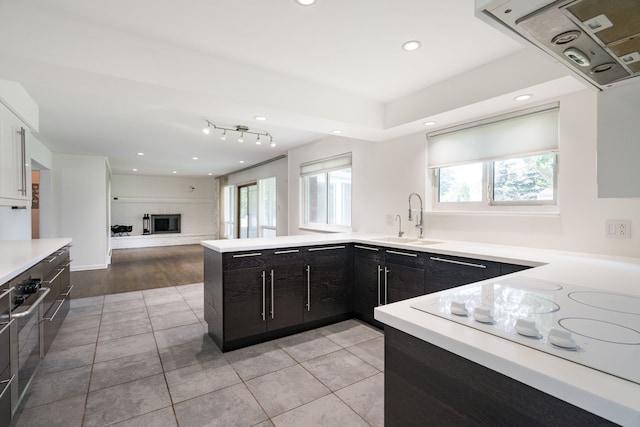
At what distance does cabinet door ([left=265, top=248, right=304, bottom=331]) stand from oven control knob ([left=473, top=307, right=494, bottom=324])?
2139 mm

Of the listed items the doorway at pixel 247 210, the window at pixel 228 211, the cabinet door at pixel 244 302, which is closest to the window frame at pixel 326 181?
the cabinet door at pixel 244 302

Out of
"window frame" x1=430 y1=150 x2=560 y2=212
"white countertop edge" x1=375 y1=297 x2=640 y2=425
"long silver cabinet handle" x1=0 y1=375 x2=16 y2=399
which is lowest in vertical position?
"long silver cabinet handle" x1=0 y1=375 x2=16 y2=399

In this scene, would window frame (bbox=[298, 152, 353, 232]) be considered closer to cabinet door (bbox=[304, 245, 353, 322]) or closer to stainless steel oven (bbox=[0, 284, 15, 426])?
cabinet door (bbox=[304, 245, 353, 322])

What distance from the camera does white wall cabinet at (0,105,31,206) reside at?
8.02 feet

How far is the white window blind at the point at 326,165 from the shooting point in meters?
4.68

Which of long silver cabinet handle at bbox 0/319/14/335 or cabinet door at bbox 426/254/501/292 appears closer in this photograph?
long silver cabinet handle at bbox 0/319/14/335

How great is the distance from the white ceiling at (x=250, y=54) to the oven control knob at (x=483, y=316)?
1.74 m

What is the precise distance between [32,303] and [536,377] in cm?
264

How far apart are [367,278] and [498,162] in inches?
65.9

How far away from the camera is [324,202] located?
5.32 meters

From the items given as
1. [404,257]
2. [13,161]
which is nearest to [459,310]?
[404,257]

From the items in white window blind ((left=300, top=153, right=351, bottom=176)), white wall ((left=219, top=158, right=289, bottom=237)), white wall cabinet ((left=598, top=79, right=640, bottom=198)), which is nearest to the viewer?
white wall cabinet ((left=598, top=79, right=640, bottom=198))

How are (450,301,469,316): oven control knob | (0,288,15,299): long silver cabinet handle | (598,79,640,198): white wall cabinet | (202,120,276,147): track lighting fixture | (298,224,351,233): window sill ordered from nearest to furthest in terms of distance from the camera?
(450,301,469,316): oven control knob < (598,79,640,198): white wall cabinet < (0,288,15,299): long silver cabinet handle < (202,120,276,147): track lighting fixture < (298,224,351,233): window sill

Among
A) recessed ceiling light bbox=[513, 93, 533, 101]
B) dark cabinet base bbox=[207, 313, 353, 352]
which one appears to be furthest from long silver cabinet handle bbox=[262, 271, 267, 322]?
recessed ceiling light bbox=[513, 93, 533, 101]
